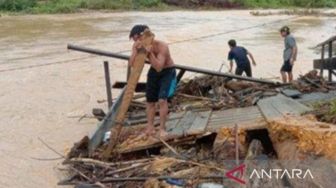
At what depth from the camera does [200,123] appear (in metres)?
7.52

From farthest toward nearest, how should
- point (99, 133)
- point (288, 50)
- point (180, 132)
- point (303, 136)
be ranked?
Result: point (288, 50), point (99, 133), point (180, 132), point (303, 136)

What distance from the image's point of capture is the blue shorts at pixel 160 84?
743 centimetres

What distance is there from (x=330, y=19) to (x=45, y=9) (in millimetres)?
19735

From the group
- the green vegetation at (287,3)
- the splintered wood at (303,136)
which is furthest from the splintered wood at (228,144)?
the green vegetation at (287,3)

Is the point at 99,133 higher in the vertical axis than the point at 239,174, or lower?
lower

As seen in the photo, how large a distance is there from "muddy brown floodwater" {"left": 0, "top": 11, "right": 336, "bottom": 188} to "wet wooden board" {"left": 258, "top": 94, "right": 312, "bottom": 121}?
2.92 meters


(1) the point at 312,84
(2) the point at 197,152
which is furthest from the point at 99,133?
(1) the point at 312,84

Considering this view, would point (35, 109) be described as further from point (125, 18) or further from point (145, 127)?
point (125, 18)

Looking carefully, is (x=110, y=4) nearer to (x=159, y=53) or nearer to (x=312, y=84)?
(x=312, y=84)

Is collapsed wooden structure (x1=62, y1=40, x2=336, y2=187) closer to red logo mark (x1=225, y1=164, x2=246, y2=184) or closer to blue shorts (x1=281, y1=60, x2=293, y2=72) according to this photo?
red logo mark (x1=225, y1=164, x2=246, y2=184)

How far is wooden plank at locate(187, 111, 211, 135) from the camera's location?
23.1 ft

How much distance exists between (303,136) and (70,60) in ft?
54.1

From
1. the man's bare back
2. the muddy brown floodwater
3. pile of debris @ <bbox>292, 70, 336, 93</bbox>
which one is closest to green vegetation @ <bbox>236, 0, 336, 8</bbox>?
the muddy brown floodwater

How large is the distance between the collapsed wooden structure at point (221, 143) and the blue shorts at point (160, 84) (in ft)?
1.49
